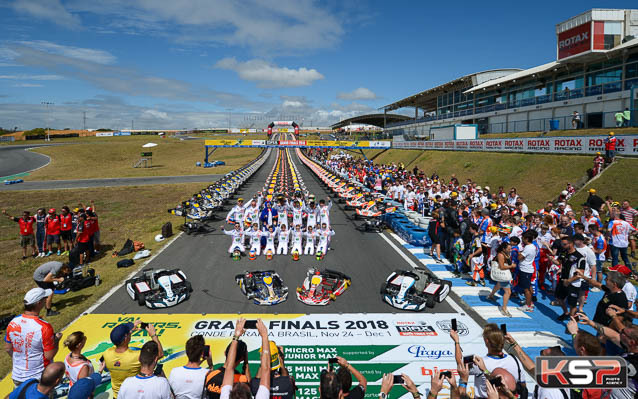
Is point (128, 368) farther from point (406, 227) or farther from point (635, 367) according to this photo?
point (406, 227)

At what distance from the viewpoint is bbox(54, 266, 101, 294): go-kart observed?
10031 millimetres

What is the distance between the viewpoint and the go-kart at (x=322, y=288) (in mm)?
9016

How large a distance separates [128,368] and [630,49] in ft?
126

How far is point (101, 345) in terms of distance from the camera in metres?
7.15

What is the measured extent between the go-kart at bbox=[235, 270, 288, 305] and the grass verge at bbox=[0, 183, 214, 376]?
4.03 m

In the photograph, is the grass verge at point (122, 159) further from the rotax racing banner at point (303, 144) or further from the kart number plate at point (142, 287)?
the kart number plate at point (142, 287)

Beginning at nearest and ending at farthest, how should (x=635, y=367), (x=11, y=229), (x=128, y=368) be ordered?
(x=635, y=367)
(x=128, y=368)
(x=11, y=229)

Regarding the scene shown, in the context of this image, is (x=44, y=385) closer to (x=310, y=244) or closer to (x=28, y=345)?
(x=28, y=345)

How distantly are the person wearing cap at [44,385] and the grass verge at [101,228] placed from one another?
341cm

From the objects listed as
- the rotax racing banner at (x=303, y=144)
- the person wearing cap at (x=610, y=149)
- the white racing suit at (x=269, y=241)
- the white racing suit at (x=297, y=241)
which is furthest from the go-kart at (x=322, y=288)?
the rotax racing banner at (x=303, y=144)

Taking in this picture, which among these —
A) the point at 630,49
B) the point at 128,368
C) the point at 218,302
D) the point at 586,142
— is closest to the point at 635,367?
the point at 128,368
